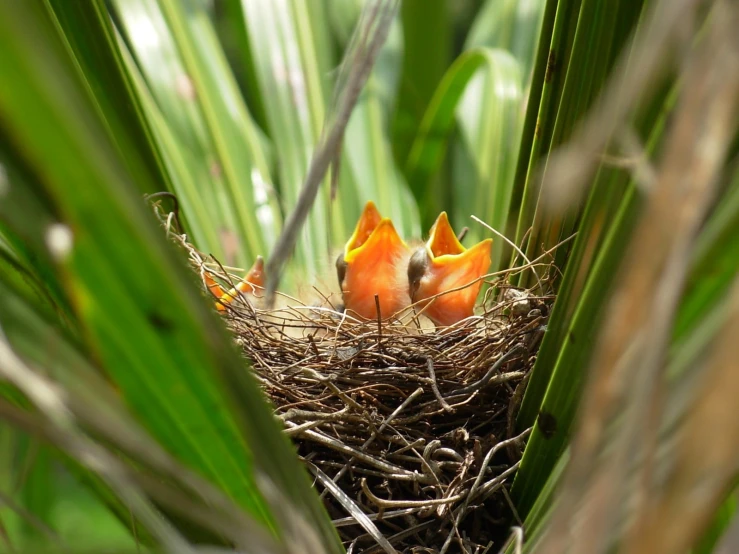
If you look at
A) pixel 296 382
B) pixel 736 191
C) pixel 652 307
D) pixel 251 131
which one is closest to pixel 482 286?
pixel 296 382

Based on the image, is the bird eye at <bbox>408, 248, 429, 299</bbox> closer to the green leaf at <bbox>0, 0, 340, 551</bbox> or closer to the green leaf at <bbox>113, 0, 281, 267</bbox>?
the green leaf at <bbox>113, 0, 281, 267</bbox>

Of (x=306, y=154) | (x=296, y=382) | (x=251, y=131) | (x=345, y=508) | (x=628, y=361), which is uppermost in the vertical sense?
(x=251, y=131)

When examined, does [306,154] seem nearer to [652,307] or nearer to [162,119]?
[162,119]

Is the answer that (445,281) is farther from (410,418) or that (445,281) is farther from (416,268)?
(410,418)

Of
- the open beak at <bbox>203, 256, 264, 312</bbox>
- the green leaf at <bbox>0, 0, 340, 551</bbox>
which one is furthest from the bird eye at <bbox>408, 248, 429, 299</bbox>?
the green leaf at <bbox>0, 0, 340, 551</bbox>

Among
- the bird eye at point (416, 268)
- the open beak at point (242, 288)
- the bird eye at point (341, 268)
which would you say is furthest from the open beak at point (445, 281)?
the open beak at point (242, 288)

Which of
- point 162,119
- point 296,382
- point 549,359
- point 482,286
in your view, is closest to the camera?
point 549,359

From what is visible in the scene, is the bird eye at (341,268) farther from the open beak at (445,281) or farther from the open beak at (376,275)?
the open beak at (445,281)
